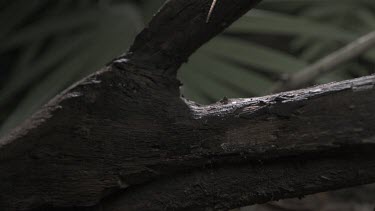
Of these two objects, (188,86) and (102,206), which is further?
(188,86)

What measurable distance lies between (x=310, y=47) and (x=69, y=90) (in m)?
1.34

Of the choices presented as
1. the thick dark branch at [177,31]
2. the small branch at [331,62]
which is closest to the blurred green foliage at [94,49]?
the small branch at [331,62]

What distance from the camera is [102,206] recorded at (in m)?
0.54

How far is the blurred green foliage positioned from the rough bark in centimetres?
70

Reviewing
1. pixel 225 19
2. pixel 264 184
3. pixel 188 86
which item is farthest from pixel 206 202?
pixel 188 86

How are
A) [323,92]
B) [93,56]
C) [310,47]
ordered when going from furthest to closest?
1. [310,47]
2. [93,56]
3. [323,92]

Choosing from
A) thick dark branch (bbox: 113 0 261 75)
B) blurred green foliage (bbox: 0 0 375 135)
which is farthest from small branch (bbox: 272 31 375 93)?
thick dark branch (bbox: 113 0 261 75)

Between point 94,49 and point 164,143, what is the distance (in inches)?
30.6

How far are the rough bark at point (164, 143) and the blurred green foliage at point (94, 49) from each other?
2.30ft

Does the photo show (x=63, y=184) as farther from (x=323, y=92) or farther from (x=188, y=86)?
(x=188, y=86)

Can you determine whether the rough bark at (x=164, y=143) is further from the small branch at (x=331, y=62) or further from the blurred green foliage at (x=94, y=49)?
the blurred green foliage at (x=94, y=49)

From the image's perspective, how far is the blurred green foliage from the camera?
48.8 inches

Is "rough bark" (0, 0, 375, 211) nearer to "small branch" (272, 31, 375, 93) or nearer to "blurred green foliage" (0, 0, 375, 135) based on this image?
"small branch" (272, 31, 375, 93)

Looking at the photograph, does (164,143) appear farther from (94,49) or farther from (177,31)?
(94,49)
